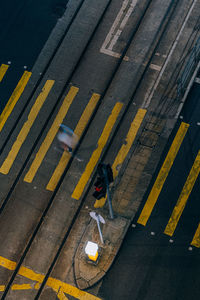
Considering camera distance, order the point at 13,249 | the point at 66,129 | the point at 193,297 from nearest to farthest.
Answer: the point at 193,297 < the point at 13,249 < the point at 66,129

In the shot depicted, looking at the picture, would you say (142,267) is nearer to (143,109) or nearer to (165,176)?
(165,176)

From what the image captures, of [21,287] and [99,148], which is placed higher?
[99,148]

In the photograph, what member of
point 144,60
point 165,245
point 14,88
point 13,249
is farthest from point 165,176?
point 14,88

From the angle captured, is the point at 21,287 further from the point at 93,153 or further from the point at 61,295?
the point at 93,153

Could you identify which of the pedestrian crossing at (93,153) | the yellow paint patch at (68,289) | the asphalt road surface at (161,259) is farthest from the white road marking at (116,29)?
the yellow paint patch at (68,289)

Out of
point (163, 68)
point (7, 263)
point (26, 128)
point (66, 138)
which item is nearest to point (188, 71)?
point (163, 68)

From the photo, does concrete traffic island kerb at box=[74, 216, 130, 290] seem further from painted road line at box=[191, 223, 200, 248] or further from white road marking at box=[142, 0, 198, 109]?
white road marking at box=[142, 0, 198, 109]
